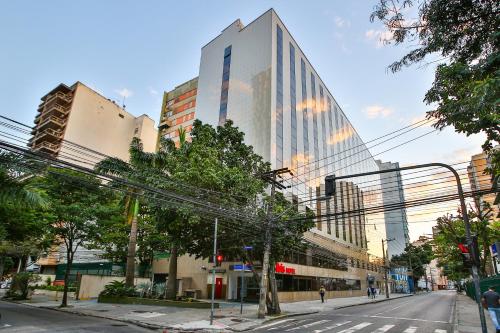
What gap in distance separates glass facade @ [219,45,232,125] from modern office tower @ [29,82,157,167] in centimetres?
2916

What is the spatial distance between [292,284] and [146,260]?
18.3 meters

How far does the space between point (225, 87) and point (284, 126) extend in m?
12.3

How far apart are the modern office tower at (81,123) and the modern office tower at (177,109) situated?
Result: 12.2 meters

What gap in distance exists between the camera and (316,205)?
147 ft

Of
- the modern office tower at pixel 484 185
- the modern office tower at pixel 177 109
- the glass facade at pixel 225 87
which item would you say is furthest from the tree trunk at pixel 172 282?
the modern office tower at pixel 177 109

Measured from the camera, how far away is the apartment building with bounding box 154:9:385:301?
33.8 meters

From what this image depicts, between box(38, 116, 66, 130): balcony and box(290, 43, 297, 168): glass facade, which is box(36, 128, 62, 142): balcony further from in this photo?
box(290, 43, 297, 168): glass facade

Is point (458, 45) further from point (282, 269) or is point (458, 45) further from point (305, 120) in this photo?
point (305, 120)

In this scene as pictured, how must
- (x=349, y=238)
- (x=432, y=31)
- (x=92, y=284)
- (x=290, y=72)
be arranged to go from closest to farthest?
(x=432, y=31), (x=92, y=284), (x=290, y=72), (x=349, y=238)

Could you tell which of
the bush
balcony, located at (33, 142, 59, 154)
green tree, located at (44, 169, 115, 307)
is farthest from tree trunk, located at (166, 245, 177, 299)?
balcony, located at (33, 142, 59, 154)

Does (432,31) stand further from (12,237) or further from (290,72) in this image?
(290,72)

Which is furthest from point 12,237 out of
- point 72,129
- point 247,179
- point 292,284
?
point 72,129

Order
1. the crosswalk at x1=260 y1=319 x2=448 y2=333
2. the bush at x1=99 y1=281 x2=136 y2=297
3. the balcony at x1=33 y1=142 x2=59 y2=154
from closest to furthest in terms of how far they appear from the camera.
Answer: the crosswalk at x1=260 y1=319 x2=448 y2=333, the bush at x1=99 y1=281 x2=136 y2=297, the balcony at x1=33 y1=142 x2=59 y2=154

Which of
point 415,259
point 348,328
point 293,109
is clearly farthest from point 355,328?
point 415,259
